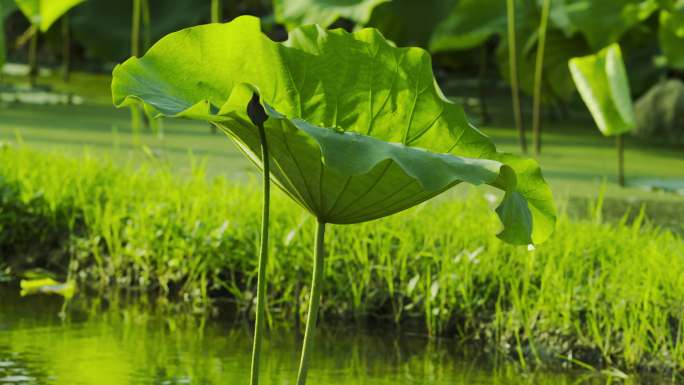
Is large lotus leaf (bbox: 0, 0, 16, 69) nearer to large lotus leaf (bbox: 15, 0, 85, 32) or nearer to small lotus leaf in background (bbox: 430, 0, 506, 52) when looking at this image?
large lotus leaf (bbox: 15, 0, 85, 32)

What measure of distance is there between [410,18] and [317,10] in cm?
94

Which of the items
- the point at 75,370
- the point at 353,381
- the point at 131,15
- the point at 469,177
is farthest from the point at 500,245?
the point at 131,15

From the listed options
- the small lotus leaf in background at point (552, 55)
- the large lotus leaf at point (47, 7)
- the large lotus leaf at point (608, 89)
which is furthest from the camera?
the small lotus leaf in background at point (552, 55)

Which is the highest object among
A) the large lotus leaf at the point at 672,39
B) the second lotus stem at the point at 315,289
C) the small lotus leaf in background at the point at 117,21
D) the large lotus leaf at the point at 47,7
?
the small lotus leaf in background at the point at 117,21

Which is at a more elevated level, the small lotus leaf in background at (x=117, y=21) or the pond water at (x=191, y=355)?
the small lotus leaf in background at (x=117, y=21)

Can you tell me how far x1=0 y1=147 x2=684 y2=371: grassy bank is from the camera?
2846 millimetres

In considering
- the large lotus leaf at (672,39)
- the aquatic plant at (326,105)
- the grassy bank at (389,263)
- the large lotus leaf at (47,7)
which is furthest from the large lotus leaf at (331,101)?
the large lotus leaf at (672,39)

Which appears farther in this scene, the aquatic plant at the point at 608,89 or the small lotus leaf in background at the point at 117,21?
the small lotus leaf in background at the point at 117,21

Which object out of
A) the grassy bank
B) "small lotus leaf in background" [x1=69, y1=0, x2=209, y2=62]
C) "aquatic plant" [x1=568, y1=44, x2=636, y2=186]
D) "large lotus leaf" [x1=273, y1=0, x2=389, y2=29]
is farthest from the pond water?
"small lotus leaf in background" [x1=69, y1=0, x2=209, y2=62]

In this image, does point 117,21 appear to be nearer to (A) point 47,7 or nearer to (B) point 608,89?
(B) point 608,89

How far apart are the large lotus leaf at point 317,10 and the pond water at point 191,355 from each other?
245cm

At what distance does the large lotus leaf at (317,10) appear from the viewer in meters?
5.42

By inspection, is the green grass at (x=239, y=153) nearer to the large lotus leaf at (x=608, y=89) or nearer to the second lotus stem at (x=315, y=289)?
the large lotus leaf at (x=608, y=89)

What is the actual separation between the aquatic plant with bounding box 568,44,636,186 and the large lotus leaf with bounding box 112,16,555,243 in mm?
1860
